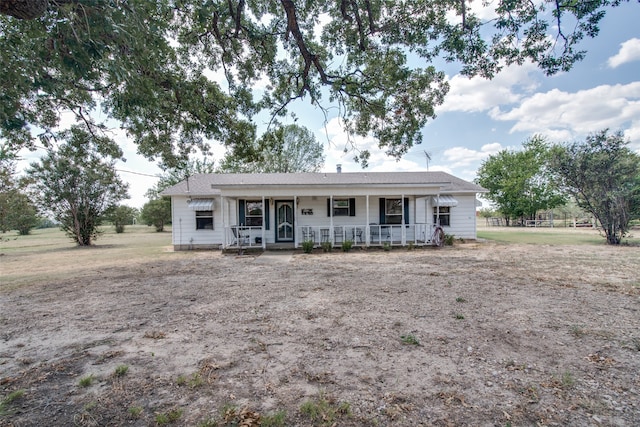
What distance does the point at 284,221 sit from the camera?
45.1 feet

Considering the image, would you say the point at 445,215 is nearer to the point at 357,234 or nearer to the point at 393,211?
the point at 393,211

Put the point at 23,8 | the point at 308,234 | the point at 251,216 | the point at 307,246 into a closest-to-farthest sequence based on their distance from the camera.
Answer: the point at 23,8 → the point at 307,246 → the point at 308,234 → the point at 251,216

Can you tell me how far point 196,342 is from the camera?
11.5ft

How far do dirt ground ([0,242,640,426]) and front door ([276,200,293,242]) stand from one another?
717 cm

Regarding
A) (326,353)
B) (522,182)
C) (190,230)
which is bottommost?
(326,353)

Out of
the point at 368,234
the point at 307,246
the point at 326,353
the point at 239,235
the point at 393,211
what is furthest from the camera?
the point at 393,211

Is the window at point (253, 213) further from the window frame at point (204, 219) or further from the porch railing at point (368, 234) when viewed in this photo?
the porch railing at point (368, 234)

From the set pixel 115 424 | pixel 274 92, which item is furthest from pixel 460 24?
pixel 115 424

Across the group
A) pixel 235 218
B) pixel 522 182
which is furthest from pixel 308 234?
pixel 522 182

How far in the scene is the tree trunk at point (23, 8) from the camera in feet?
6.59

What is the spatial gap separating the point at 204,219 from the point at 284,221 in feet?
12.5

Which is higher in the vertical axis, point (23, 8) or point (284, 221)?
point (23, 8)

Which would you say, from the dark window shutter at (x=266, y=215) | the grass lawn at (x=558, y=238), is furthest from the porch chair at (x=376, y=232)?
the grass lawn at (x=558, y=238)

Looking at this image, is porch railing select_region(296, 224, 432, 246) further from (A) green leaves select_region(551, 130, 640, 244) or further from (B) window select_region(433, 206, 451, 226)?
(A) green leaves select_region(551, 130, 640, 244)
